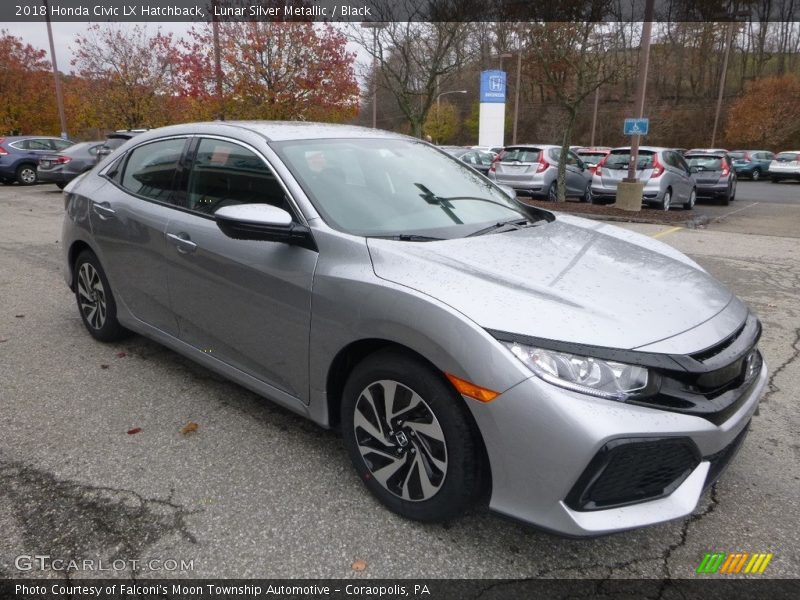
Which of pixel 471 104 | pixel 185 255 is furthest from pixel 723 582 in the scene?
pixel 471 104

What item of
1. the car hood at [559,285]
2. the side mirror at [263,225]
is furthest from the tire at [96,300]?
the car hood at [559,285]

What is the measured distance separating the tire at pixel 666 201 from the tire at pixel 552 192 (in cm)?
242

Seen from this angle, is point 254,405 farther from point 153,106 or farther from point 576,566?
point 153,106

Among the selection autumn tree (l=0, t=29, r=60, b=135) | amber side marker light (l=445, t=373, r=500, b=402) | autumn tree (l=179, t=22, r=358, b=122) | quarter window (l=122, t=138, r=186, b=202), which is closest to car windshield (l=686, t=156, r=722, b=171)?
autumn tree (l=179, t=22, r=358, b=122)

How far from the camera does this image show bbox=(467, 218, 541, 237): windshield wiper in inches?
119

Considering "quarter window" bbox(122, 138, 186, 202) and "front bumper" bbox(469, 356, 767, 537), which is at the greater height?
"quarter window" bbox(122, 138, 186, 202)

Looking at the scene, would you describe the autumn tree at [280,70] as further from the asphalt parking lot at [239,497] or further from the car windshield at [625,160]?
the asphalt parking lot at [239,497]

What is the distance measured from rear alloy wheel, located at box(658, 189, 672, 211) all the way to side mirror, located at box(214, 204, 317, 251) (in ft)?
41.8

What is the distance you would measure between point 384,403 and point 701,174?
16909mm

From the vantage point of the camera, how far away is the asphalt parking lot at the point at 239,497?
2354mm

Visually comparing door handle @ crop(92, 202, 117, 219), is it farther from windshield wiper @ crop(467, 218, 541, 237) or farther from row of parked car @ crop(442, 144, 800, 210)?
row of parked car @ crop(442, 144, 800, 210)

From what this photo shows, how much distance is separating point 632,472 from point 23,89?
36.9 meters

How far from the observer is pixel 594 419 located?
199 centimetres

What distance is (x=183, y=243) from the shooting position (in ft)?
11.1
